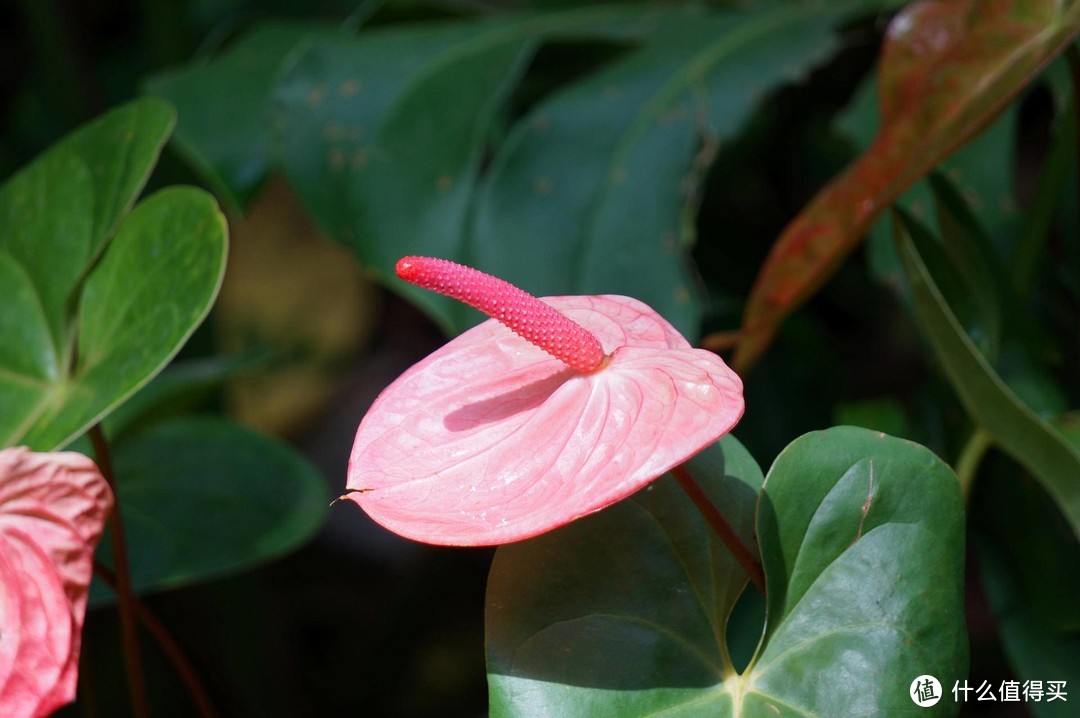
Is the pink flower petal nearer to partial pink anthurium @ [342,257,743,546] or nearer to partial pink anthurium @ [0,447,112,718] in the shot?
partial pink anthurium @ [342,257,743,546]

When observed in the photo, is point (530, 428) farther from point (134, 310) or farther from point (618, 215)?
point (618, 215)

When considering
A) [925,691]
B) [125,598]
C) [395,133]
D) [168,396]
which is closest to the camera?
[925,691]

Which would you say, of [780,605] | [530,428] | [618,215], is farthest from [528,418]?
[618,215]

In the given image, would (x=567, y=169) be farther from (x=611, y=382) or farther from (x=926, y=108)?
(x=611, y=382)

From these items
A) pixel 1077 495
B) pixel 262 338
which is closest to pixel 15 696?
pixel 1077 495

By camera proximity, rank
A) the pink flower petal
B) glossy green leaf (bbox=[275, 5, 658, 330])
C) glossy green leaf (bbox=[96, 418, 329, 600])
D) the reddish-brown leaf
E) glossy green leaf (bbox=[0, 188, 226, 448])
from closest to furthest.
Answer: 1. the pink flower petal
2. glossy green leaf (bbox=[0, 188, 226, 448])
3. the reddish-brown leaf
4. glossy green leaf (bbox=[96, 418, 329, 600])
5. glossy green leaf (bbox=[275, 5, 658, 330])

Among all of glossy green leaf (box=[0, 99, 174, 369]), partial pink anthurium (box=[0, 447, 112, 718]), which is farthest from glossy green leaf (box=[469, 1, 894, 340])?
partial pink anthurium (box=[0, 447, 112, 718])

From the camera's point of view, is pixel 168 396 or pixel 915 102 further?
pixel 168 396

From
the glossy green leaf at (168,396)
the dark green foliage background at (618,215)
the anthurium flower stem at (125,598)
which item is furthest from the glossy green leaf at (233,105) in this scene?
the anthurium flower stem at (125,598)
